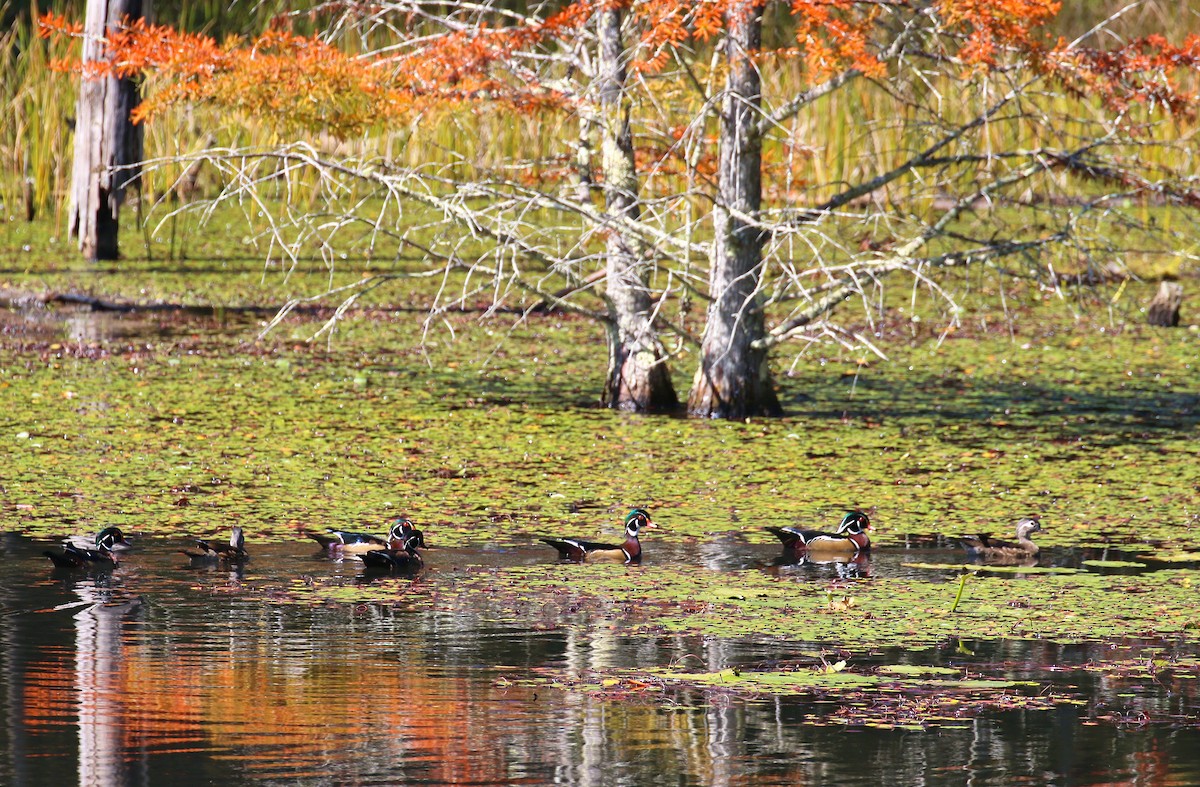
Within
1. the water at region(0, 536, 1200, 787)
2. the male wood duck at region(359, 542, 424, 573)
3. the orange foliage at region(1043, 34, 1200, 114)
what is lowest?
the water at region(0, 536, 1200, 787)

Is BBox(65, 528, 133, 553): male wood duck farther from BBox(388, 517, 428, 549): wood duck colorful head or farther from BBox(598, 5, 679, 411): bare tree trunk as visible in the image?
BBox(598, 5, 679, 411): bare tree trunk

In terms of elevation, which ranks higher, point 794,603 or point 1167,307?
point 1167,307

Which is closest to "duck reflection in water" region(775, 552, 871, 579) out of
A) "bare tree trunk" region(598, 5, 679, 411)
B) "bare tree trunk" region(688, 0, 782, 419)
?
"bare tree trunk" region(688, 0, 782, 419)

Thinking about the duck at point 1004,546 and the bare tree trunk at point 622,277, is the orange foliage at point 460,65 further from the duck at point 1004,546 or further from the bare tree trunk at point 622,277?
the duck at point 1004,546

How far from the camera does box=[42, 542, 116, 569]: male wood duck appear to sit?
803 centimetres

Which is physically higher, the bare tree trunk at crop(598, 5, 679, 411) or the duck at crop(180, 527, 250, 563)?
the bare tree trunk at crop(598, 5, 679, 411)

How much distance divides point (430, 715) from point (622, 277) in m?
5.56

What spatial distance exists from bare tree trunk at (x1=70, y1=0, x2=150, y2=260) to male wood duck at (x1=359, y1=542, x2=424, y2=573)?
10.5 metres

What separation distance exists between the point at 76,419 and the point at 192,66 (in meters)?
2.09

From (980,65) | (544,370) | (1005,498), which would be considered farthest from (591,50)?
(1005,498)

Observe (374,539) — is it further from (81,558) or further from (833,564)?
(833,564)

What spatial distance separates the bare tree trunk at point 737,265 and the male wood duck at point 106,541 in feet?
12.1

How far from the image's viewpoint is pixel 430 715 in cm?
604

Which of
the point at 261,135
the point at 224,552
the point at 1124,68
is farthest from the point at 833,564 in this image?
the point at 261,135
